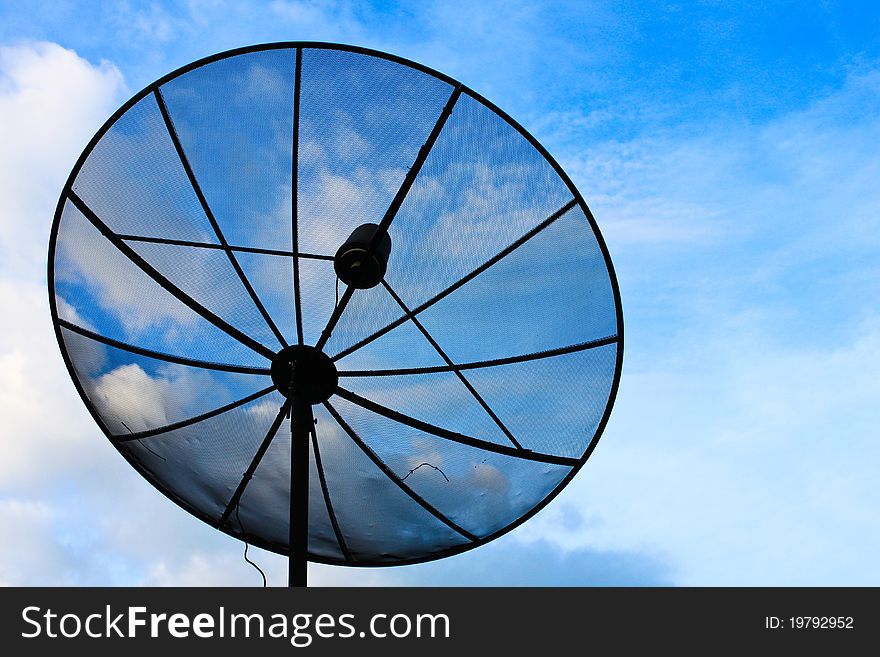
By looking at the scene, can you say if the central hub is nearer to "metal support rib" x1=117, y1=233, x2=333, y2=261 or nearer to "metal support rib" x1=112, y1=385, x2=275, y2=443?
"metal support rib" x1=112, y1=385, x2=275, y2=443

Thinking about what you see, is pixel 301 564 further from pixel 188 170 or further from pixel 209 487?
pixel 188 170

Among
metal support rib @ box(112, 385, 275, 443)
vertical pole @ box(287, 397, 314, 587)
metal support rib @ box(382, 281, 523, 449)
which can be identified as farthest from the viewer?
metal support rib @ box(382, 281, 523, 449)

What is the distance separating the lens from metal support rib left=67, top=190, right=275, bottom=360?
5.81 m

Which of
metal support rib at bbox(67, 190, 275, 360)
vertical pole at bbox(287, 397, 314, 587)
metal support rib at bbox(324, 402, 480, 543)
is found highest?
metal support rib at bbox(67, 190, 275, 360)

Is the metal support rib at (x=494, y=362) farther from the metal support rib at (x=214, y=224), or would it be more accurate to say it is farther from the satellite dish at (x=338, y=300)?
the metal support rib at (x=214, y=224)

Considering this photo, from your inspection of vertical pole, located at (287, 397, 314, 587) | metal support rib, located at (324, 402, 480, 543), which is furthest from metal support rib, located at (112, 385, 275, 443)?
vertical pole, located at (287, 397, 314, 587)

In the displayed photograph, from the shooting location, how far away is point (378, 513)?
21.7 feet

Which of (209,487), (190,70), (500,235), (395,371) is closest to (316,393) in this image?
(395,371)

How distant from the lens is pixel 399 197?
5.95 m

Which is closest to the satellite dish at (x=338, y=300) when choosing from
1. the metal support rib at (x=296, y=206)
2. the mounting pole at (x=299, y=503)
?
the metal support rib at (x=296, y=206)

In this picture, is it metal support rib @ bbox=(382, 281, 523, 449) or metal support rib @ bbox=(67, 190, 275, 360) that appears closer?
metal support rib @ bbox=(67, 190, 275, 360)

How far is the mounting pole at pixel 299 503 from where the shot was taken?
4.82 meters

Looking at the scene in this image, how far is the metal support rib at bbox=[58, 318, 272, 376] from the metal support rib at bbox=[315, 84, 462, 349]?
666mm

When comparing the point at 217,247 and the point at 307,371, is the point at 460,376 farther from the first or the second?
the point at 217,247
